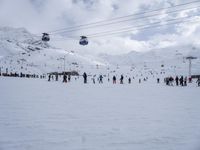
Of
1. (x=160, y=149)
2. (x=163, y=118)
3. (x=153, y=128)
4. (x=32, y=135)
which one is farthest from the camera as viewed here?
(x=163, y=118)

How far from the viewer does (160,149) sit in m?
5.85

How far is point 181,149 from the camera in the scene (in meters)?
5.89

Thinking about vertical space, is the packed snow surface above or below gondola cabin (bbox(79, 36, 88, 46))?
below

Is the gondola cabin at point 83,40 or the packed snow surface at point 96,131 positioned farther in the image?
the gondola cabin at point 83,40

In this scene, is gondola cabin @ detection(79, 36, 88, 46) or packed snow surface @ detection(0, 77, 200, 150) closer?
packed snow surface @ detection(0, 77, 200, 150)

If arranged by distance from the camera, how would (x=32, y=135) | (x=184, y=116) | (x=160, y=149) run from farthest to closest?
(x=184, y=116) < (x=32, y=135) < (x=160, y=149)

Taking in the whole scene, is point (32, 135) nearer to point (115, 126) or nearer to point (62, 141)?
point (62, 141)

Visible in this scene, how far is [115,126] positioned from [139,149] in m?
2.24

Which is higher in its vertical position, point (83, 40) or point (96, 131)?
point (83, 40)

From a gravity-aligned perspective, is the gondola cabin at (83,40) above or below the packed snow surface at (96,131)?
above

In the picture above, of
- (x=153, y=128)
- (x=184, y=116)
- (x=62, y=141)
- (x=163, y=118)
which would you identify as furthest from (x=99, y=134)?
(x=184, y=116)

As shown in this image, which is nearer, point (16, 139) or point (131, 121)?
point (16, 139)

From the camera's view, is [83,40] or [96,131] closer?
[96,131]

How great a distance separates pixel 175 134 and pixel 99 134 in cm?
173
